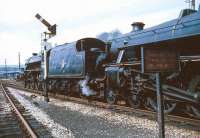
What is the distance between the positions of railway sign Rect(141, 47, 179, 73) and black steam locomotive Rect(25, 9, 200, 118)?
237 mm

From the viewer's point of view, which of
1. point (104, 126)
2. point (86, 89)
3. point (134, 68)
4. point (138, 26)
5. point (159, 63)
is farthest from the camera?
point (86, 89)

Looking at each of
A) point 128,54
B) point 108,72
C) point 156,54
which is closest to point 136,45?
point 128,54

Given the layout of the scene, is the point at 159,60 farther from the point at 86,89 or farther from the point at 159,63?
the point at 86,89

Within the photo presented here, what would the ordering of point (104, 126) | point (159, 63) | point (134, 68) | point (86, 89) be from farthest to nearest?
point (86, 89), point (134, 68), point (104, 126), point (159, 63)

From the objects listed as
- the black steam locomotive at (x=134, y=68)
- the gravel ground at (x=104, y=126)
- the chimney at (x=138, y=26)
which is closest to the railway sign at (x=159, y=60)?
the black steam locomotive at (x=134, y=68)

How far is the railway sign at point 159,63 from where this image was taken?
5.87m

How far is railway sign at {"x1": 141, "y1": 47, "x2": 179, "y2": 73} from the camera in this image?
586 cm

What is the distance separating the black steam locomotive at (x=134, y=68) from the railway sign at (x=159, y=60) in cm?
24

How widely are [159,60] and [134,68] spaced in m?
6.11

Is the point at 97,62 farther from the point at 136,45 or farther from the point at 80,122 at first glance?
the point at 80,122

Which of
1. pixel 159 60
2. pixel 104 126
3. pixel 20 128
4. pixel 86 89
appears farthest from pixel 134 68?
pixel 159 60

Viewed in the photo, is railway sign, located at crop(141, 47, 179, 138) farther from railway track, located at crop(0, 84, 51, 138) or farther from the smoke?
the smoke

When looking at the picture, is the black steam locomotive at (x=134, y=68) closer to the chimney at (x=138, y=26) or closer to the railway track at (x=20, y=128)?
Answer: the chimney at (x=138, y=26)

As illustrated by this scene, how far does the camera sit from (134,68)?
39.7 ft
